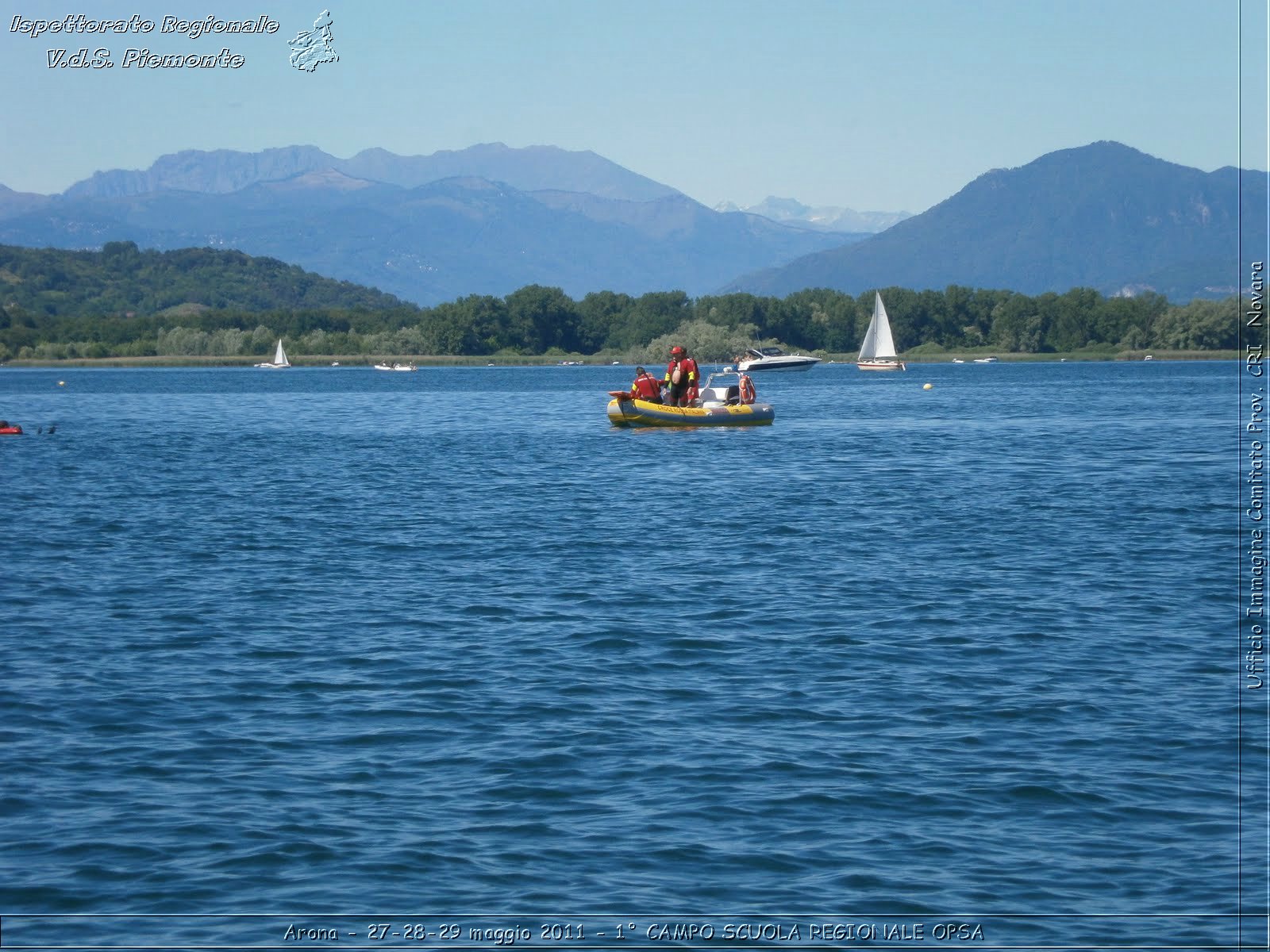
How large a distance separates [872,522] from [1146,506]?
6925 mm

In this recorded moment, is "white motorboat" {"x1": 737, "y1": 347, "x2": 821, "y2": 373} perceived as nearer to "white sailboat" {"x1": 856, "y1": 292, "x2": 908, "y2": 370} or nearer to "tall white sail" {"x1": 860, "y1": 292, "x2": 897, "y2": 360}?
"white sailboat" {"x1": 856, "y1": 292, "x2": 908, "y2": 370}

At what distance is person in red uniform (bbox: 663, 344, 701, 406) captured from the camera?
5859 cm

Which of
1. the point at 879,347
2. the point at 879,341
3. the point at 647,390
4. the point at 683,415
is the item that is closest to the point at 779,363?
the point at 879,347

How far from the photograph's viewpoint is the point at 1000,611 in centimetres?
2138

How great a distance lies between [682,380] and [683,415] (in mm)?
1353

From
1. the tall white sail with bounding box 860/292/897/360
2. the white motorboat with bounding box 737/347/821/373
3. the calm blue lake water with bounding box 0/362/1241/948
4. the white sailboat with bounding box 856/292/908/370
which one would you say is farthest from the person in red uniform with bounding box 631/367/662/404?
the tall white sail with bounding box 860/292/897/360

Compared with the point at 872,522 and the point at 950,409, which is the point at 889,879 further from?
the point at 950,409

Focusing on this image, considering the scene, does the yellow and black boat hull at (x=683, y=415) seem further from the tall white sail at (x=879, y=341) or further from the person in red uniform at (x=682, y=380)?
the tall white sail at (x=879, y=341)

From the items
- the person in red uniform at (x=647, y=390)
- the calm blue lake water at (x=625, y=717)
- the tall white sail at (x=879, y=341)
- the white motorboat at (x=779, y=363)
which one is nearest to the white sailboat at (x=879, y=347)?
the tall white sail at (x=879, y=341)

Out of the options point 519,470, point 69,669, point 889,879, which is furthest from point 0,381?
point 889,879

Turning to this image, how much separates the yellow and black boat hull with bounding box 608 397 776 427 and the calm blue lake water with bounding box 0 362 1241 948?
21.2m

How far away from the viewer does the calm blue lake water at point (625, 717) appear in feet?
37.0

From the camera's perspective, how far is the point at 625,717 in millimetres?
15750

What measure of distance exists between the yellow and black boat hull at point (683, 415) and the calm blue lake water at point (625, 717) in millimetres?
21209
